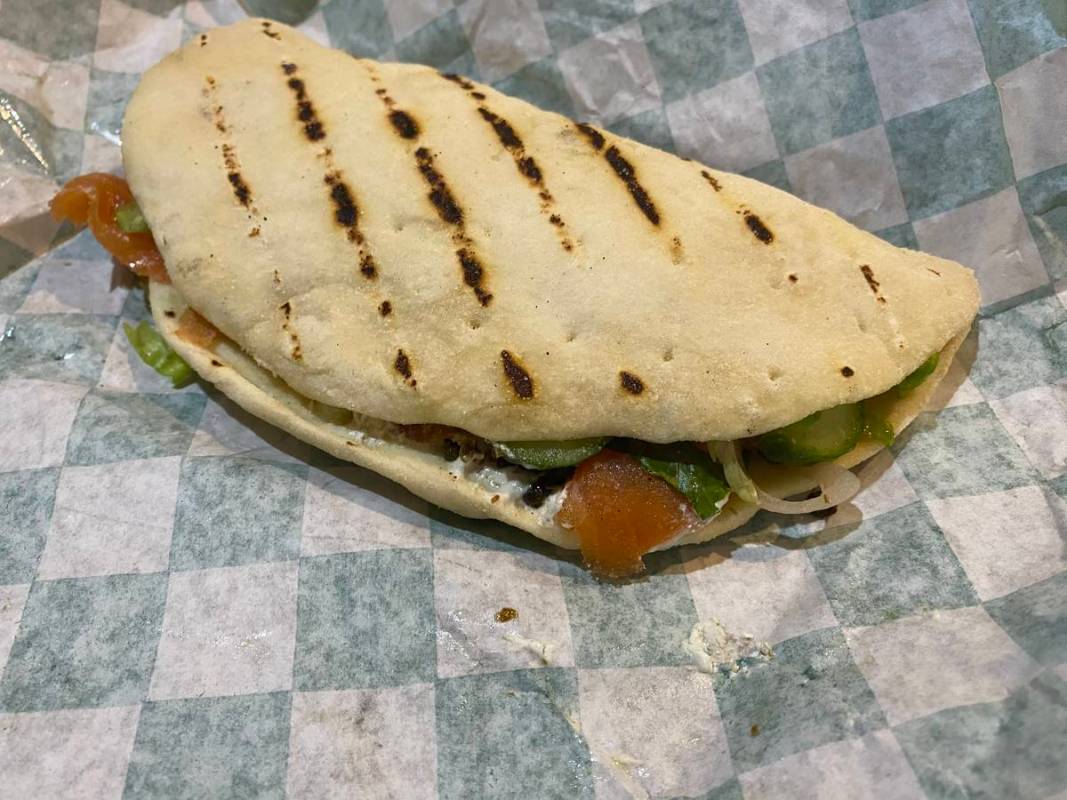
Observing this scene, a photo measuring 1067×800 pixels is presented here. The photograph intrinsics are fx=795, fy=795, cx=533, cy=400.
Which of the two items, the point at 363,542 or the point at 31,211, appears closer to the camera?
the point at 363,542

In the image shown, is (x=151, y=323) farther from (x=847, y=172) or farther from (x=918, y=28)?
(x=918, y=28)

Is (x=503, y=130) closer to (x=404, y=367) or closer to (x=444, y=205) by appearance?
(x=444, y=205)

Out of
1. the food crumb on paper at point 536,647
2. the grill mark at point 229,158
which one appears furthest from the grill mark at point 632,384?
the grill mark at point 229,158

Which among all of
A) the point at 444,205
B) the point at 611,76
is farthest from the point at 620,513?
the point at 611,76

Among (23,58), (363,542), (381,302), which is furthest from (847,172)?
(23,58)

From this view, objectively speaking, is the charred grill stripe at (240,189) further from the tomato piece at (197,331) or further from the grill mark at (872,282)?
the grill mark at (872,282)

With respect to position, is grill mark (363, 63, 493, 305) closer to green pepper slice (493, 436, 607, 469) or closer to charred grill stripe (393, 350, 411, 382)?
charred grill stripe (393, 350, 411, 382)

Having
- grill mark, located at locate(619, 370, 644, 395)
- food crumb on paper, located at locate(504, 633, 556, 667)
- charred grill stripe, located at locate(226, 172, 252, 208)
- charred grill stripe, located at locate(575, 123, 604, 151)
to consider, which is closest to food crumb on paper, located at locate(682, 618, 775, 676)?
food crumb on paper, located at locate(504, 633, 556, 667)

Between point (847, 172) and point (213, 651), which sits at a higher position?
point (847, 172)
